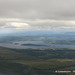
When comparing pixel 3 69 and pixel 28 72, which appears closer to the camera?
pixel 28 72

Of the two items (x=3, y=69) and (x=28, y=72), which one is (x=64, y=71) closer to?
(x=28, y=72)

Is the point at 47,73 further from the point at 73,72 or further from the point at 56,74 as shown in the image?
the point at 73,72

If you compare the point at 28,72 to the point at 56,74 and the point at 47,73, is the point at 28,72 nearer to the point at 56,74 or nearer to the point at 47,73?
the point at 47,73

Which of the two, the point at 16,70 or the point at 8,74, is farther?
the point at 16,70

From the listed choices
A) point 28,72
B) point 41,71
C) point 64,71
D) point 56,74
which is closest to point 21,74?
point 28,72

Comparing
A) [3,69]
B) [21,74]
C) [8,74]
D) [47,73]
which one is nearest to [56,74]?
[47,73]

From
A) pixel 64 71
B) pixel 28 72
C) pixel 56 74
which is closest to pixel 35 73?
pixel 28 72

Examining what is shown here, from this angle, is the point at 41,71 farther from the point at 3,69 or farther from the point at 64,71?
the point at 3,69
